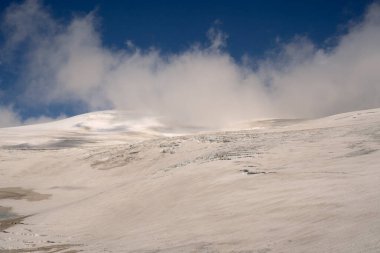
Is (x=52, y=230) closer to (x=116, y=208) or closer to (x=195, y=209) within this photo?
(x=116, y=208)

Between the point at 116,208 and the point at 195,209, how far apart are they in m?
5.52

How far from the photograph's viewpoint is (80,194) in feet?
91.4

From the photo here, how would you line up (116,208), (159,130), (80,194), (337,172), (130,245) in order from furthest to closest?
(159,130) < (80,194) < (116,208) < (337,172) < (130,245)

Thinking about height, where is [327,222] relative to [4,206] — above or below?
above

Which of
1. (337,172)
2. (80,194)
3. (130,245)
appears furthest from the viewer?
(80,194)

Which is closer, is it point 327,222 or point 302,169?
point 327,222

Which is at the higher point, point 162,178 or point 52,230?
point 162,178

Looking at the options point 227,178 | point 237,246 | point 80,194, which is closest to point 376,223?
point 237,246

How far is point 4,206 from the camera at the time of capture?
1014 inches

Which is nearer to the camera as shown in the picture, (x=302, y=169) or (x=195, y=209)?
(x=195, y=209)

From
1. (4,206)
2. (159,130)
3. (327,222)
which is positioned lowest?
(4,206)

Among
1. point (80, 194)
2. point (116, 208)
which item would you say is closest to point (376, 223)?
point (116, 208)

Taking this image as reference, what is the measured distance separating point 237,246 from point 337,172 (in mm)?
5827

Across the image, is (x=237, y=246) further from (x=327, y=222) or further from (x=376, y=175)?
(x=376, y=175)
